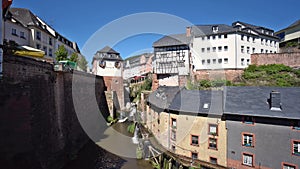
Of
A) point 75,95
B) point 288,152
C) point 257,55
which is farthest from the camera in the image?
point 257,55

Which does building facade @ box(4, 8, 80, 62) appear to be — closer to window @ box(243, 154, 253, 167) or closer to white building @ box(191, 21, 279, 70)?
window @ box(243, 154, 253, 167)

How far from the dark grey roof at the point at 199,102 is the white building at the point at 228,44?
14.5 metres

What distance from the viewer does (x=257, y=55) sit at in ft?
74.5

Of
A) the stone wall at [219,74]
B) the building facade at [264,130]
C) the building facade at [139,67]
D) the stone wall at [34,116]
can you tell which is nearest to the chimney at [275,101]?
the building facade at [264,130]

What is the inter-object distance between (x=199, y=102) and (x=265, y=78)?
12331 millimetres

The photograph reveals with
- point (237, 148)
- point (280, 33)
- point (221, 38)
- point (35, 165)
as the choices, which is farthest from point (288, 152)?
point (280, 33)

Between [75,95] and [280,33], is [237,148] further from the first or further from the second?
[280,33]

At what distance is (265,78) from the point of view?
19828 millimetres

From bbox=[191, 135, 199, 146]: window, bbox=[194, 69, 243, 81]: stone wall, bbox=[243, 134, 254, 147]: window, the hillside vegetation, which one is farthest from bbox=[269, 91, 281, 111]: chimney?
bbox=[194, 69, 243, 81]: stone wall

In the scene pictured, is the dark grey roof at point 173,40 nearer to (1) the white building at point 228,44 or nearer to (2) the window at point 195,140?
(1) the white building at point 228,44

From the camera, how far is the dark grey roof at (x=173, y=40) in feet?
89.4

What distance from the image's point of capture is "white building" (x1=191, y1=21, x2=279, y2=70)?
25188mm

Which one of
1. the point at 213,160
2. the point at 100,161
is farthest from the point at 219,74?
the point at 100,161

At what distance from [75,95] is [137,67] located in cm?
3684
